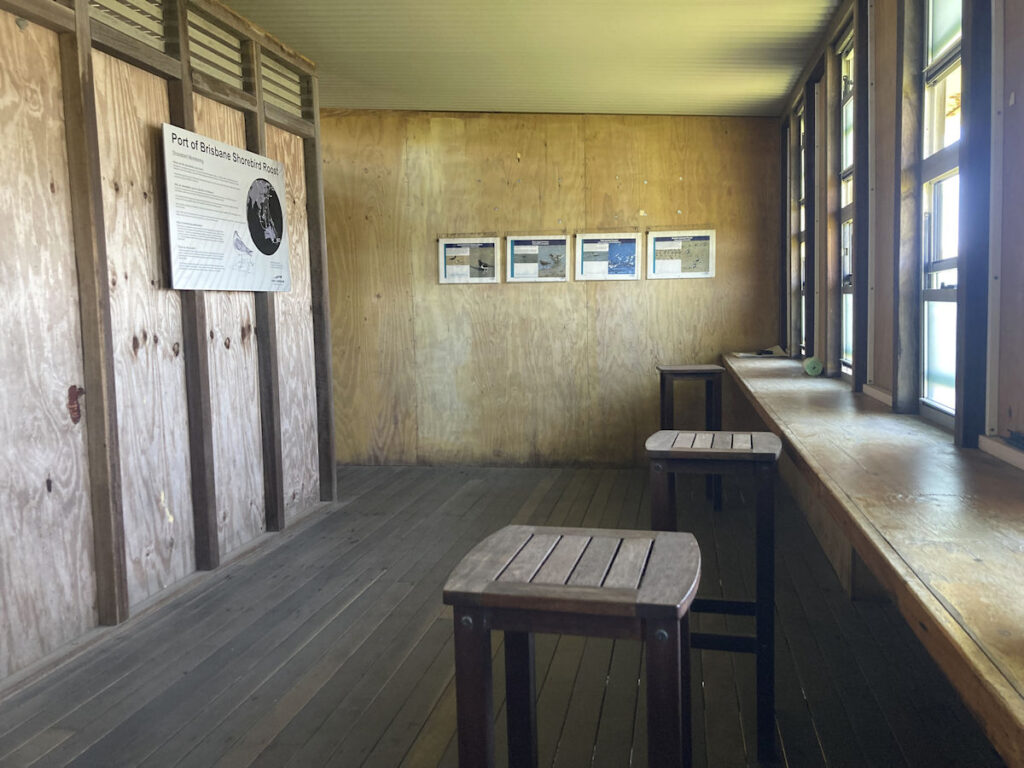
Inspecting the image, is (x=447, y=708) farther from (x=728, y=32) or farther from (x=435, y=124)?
(x=435, y=124)

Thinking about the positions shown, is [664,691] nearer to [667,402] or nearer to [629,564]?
[629,564]

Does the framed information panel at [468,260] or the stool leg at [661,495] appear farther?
the framed information panel at [468,260]

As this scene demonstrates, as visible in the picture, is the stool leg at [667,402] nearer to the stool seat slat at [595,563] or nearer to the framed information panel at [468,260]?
the framed information panel at [468,260]

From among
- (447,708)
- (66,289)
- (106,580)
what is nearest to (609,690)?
(447,708)

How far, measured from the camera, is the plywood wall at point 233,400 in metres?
3.76

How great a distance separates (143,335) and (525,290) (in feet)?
10.9

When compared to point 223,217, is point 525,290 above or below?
below

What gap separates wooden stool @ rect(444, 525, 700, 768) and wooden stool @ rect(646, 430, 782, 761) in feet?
2.55

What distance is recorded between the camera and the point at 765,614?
2207 millimetres

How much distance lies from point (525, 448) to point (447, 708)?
3.90m

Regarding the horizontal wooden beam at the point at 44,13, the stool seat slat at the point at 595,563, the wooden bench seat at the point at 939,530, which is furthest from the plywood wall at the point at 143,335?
the wooden bench seat at the point at 939,530

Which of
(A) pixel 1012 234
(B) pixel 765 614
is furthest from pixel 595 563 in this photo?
(A) pixel 1012 234

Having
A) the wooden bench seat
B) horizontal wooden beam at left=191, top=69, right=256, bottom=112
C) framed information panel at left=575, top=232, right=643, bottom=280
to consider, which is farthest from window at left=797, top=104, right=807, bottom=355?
horizontal wooden beam at left=191, top=69, right=256, bottom=112

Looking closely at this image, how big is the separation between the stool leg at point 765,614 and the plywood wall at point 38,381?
228cm
